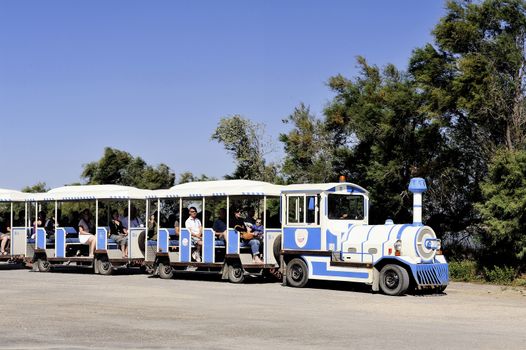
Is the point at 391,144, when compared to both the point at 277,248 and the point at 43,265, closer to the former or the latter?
the point at 277,248

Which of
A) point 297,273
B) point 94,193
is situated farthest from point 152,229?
point 297,273

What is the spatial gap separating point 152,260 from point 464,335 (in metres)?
14.5

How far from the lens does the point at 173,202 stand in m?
25.9

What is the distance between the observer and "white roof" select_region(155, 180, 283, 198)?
22906mm

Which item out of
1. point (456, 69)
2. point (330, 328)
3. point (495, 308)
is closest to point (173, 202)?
point (456, 69)

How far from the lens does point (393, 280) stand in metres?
19.8

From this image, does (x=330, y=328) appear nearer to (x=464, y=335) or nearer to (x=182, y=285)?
(x=464, y=335)

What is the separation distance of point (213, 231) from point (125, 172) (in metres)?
24.7

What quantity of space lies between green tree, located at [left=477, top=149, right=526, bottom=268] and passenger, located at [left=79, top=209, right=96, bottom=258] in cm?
1193

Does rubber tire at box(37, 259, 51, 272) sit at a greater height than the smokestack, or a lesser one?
lesser

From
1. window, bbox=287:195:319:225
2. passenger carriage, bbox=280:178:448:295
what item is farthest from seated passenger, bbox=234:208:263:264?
window, bbox=287:195:319:225

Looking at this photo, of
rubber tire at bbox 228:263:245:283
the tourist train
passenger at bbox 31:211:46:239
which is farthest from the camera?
passenger at bbox 31:211:46:239

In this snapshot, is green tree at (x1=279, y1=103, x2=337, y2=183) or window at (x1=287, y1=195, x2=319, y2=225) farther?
green tree at (x1=279, y1=103, x2=337, y2=183)

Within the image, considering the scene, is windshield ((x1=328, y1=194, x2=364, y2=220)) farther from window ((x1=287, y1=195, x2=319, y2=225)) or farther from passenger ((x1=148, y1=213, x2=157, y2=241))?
passenger ((x1=148, y1=213, x2=157, y2=241))
